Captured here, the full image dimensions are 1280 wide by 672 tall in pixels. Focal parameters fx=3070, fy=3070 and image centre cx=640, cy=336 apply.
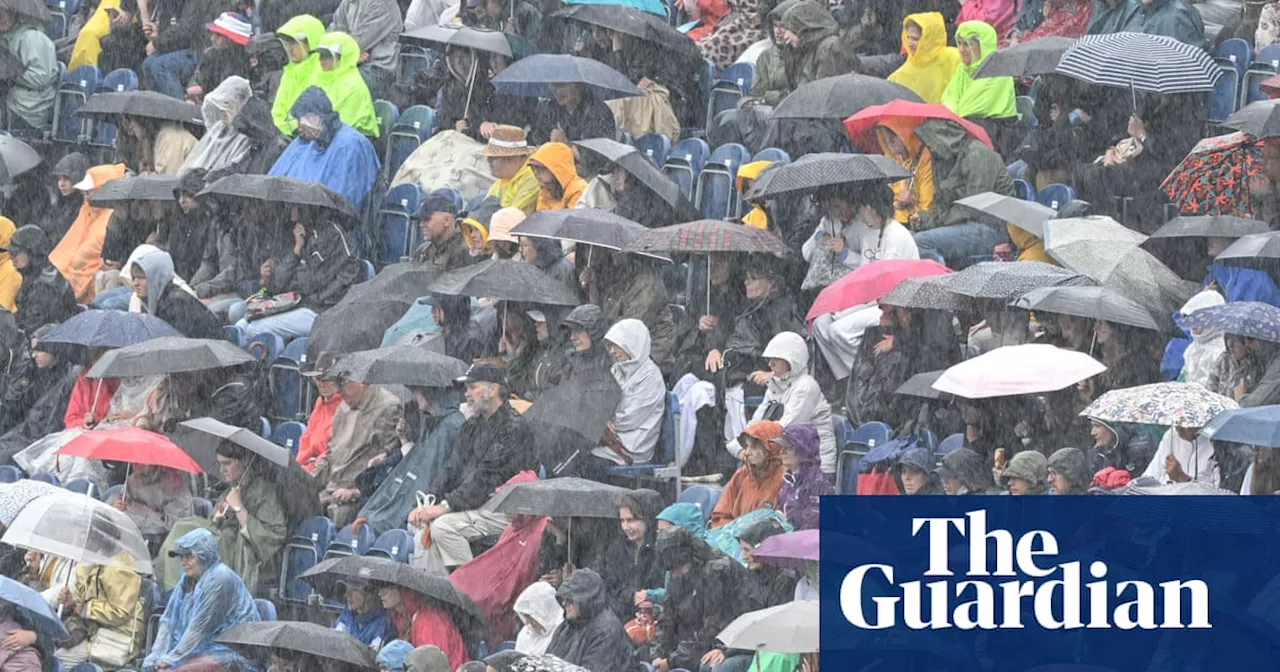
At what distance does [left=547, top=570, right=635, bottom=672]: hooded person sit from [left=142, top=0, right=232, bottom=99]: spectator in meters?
7.66

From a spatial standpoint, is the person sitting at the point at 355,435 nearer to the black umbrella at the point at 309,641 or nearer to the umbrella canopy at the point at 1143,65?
the black umbrella at the point at 309,641

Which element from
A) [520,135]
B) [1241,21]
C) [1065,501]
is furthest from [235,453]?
[1241,21]

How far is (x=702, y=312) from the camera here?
15.9 metres

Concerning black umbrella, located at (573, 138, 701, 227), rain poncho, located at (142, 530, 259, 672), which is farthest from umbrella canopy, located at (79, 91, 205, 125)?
rain poncho, located at (142, 530, 259, 672)

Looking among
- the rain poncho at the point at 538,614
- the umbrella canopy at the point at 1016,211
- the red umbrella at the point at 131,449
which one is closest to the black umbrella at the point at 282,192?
the red umbrella at the point at 131,449

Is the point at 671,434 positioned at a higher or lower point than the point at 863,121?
lower

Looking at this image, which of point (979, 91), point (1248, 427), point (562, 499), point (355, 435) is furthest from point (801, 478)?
point (979, 91)

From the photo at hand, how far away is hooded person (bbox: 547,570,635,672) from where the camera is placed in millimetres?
13055

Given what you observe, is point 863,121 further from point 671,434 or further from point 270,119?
point 270,119

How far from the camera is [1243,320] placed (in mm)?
13484

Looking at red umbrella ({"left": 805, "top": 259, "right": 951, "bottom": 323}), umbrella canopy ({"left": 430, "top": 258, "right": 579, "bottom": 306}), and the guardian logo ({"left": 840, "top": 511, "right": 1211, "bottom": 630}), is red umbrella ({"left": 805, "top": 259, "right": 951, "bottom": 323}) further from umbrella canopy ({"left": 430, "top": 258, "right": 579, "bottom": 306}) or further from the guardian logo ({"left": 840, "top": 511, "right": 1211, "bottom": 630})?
the guardian logo ({"left": 840, "top": 511, "right": 1211, "bottom": 630})

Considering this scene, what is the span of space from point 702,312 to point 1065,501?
354 centimetres

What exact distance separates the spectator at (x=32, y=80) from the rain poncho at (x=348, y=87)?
7.72ft

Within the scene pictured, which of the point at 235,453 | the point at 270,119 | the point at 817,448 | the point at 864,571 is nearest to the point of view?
the point at 864,571
